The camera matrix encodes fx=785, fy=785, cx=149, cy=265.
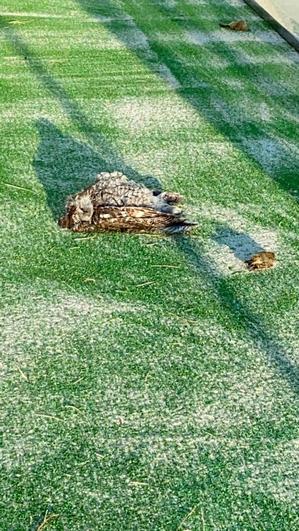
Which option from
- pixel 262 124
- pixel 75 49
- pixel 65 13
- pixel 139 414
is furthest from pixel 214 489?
pixel 65 13

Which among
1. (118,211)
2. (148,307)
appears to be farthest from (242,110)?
(148,307)

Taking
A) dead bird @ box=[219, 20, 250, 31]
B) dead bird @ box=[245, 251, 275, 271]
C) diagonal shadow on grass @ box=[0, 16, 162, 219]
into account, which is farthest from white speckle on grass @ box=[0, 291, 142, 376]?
dead bird @ box=[219, 20, 250, 31]

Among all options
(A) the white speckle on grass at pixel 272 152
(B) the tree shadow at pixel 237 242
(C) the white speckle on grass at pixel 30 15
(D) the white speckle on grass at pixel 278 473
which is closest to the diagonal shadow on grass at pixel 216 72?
(A) the white speckle on grass at pixel 272 152

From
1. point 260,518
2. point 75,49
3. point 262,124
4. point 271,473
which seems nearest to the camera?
point 260,518

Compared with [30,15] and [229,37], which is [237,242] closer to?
[229,37]

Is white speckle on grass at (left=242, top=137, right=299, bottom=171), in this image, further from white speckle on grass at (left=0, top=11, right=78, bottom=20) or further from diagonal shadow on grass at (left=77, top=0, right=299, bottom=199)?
white speckle on grass at (left=0, top=11, right=78, bottom=20)

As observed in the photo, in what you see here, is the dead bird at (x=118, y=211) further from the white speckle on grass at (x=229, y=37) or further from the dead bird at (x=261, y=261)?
the white speckle on grass at (x=229, y=37)

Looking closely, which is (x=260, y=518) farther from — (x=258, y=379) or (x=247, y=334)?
(x=247, y=334)
